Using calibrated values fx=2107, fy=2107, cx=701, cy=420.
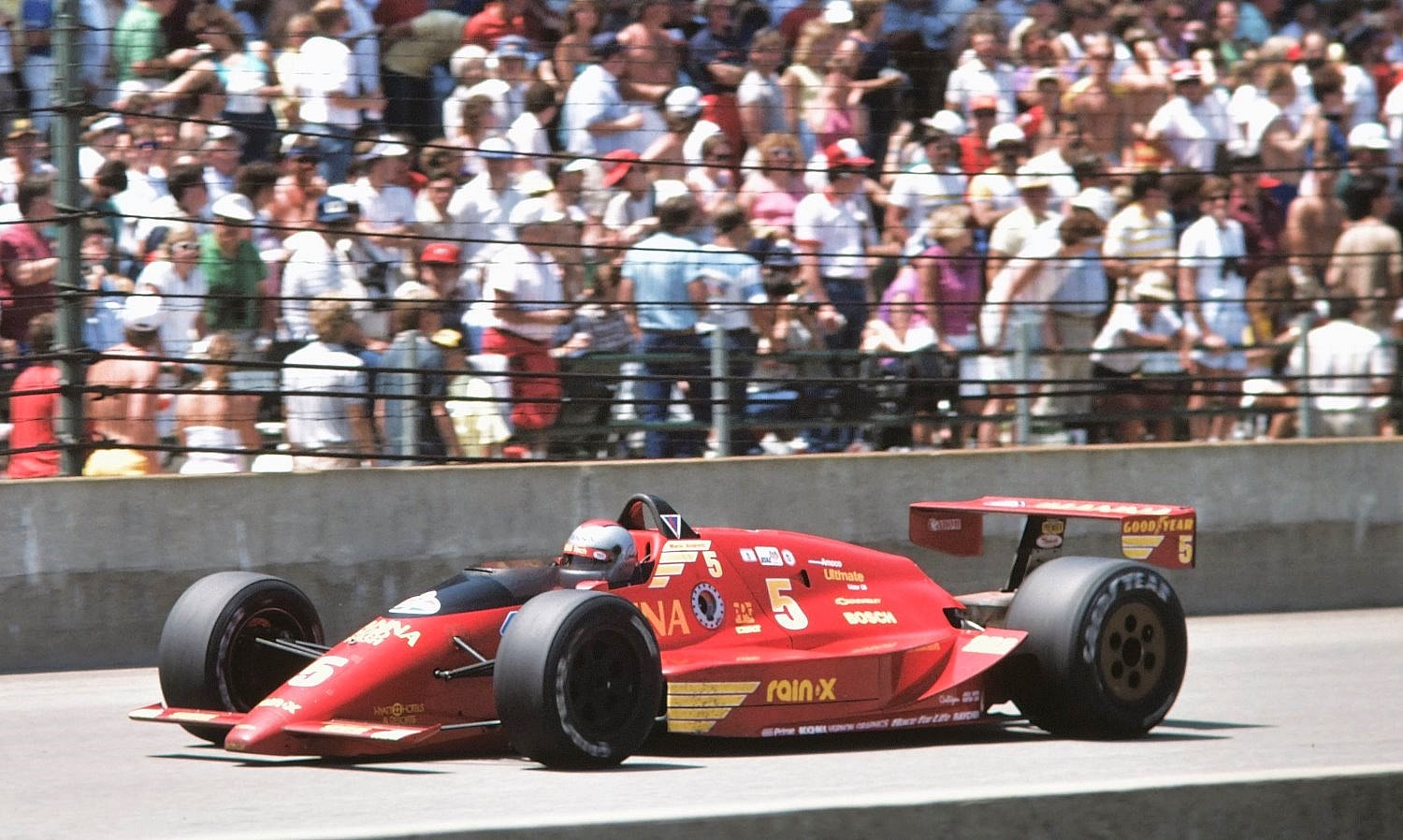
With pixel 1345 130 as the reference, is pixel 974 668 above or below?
below

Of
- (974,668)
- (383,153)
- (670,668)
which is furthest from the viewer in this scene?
(383,153)

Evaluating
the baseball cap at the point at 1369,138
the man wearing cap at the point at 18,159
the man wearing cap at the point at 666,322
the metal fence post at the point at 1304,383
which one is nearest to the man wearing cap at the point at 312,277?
the man wearing cap at the point at 18,159

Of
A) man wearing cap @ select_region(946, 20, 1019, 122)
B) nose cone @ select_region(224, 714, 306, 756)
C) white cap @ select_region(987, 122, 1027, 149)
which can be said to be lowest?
nose cone @ select_region(224, 714, 306, 756)

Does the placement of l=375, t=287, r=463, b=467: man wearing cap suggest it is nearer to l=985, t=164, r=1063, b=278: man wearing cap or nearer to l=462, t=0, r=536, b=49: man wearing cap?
l=462, t=0, r=536, b=49: man wearing cap

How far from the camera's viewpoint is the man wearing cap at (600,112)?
36.7 ft

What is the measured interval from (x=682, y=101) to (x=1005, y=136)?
1.98 meters

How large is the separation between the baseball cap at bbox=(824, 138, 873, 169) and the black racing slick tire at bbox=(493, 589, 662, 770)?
5.46 m

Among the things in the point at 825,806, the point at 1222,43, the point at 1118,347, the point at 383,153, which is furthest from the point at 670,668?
the point at 1222,43

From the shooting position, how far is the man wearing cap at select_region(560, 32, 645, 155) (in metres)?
11.2

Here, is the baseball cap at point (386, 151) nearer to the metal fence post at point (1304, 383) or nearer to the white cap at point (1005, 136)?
the white cap at point (1005, 136)

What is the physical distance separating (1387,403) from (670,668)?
6581 mm

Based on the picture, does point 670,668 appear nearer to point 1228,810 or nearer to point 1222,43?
point 1228,810

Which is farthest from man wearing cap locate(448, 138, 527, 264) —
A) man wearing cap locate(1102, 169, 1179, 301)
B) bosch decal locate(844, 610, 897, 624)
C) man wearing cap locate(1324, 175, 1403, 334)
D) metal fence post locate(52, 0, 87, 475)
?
man wearing cap locate(1324, 175, 1403, 334)

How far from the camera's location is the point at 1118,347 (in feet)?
38.0
